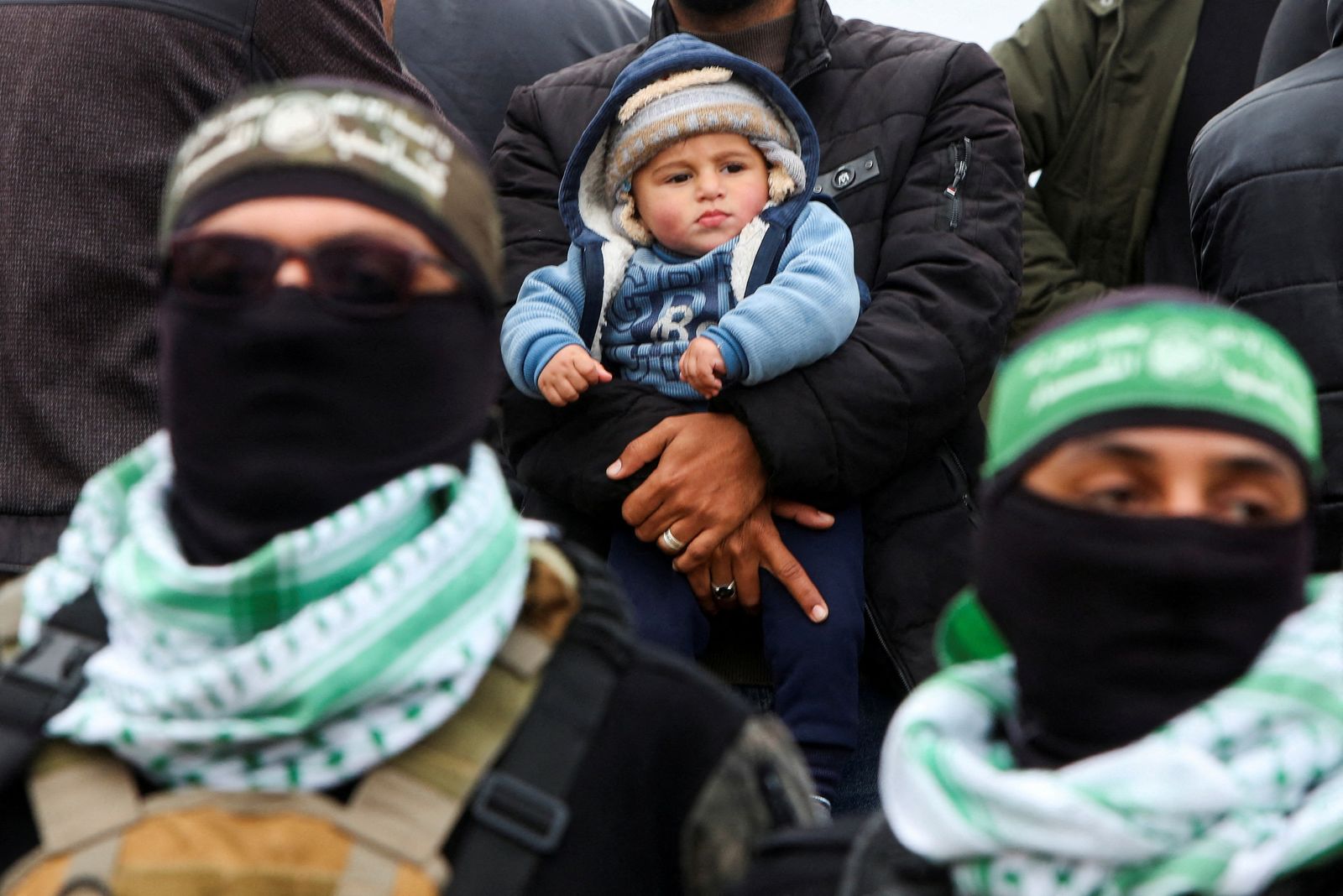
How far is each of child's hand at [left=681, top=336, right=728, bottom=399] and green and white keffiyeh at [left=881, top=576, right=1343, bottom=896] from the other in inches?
55.3

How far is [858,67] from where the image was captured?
381cm

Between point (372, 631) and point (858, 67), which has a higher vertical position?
point (372, 631)

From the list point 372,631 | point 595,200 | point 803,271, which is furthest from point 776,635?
point 372,631

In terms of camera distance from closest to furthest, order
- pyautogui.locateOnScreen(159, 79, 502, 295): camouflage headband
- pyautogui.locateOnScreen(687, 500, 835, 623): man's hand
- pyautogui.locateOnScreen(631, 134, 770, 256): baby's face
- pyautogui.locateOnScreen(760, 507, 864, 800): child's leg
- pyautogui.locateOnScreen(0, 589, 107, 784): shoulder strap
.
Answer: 1. pyautogui.locateOnScreen(0, 589, 107, 784): shoulder strap
2. pyautogui.locateOnScreen(159, 79, 502, 295): camouflage headband
3. pyautogui.locateOnScreen(760, 507, 864, 800): child's leg
4. pyautogui.locateOnScreen(687, 500, 835, 623): man's hand
5. pyautogui.locateOnScreen(631, 134, 770, 256): baby's face

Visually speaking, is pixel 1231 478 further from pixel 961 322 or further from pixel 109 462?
pixel 109 462

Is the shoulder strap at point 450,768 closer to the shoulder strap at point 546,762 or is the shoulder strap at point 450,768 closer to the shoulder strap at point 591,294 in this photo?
the shoulder strap at point 546,762

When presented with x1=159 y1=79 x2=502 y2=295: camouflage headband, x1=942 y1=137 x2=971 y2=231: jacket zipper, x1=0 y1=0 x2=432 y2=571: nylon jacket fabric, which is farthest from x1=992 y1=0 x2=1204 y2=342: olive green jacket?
x1=159 y1=79 x2=502 y2=295: camouflage headband

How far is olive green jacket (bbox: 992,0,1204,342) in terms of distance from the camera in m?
4.57

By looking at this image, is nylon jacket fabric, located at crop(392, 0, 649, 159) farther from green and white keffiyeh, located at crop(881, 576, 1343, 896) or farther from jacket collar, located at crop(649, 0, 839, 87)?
green and white keffiyeh, located at crop(881, 576, 1343, 896)

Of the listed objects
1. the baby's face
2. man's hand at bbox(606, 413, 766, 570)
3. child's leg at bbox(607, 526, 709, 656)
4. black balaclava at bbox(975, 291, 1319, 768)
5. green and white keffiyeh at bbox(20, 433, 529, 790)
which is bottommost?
child's leg at bbox(607, 526, 709, 656)

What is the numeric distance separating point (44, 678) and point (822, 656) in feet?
5.15

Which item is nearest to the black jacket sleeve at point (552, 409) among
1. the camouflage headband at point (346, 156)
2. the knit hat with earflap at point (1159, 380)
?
the camouflage headband at point (346, 156)

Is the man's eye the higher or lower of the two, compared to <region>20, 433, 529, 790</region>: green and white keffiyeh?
higher

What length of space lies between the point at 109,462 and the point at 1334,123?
2483mm
